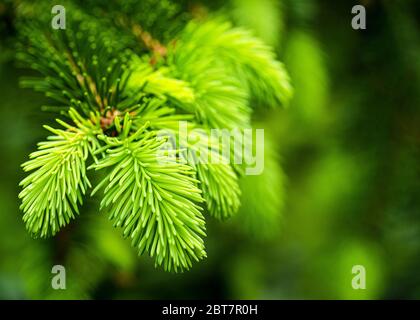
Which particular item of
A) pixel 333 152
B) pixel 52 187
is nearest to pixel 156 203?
pixel 52 187

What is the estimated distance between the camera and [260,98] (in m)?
0.86

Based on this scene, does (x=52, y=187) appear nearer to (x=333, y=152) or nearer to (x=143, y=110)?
(x=143, y=110)

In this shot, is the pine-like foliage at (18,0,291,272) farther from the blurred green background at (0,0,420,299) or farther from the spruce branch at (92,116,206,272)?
the blurred green background at (0,0,420,299)

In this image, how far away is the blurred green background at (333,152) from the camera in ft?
3.49

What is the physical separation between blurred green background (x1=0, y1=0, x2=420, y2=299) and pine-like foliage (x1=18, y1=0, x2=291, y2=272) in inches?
10.6

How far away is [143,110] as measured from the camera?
663mm

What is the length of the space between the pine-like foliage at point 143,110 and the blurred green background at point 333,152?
0.27 meters

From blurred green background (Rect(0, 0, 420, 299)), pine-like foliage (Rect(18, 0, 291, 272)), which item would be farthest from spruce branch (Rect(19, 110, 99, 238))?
blurred green background (Rect(0, 0, 420, 299))

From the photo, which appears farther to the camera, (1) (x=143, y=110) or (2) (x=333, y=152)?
(2) (x=333, y=152)

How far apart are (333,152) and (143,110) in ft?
2.91

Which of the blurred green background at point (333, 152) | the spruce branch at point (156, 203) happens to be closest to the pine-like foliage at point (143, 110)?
the spruce branch at point (156, 203)

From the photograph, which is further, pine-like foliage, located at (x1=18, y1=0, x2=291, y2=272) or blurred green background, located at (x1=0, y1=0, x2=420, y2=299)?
blurred green background, located at (x1=0, y1=0, x2=420, y2=299)

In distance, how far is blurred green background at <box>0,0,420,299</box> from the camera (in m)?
1.06
